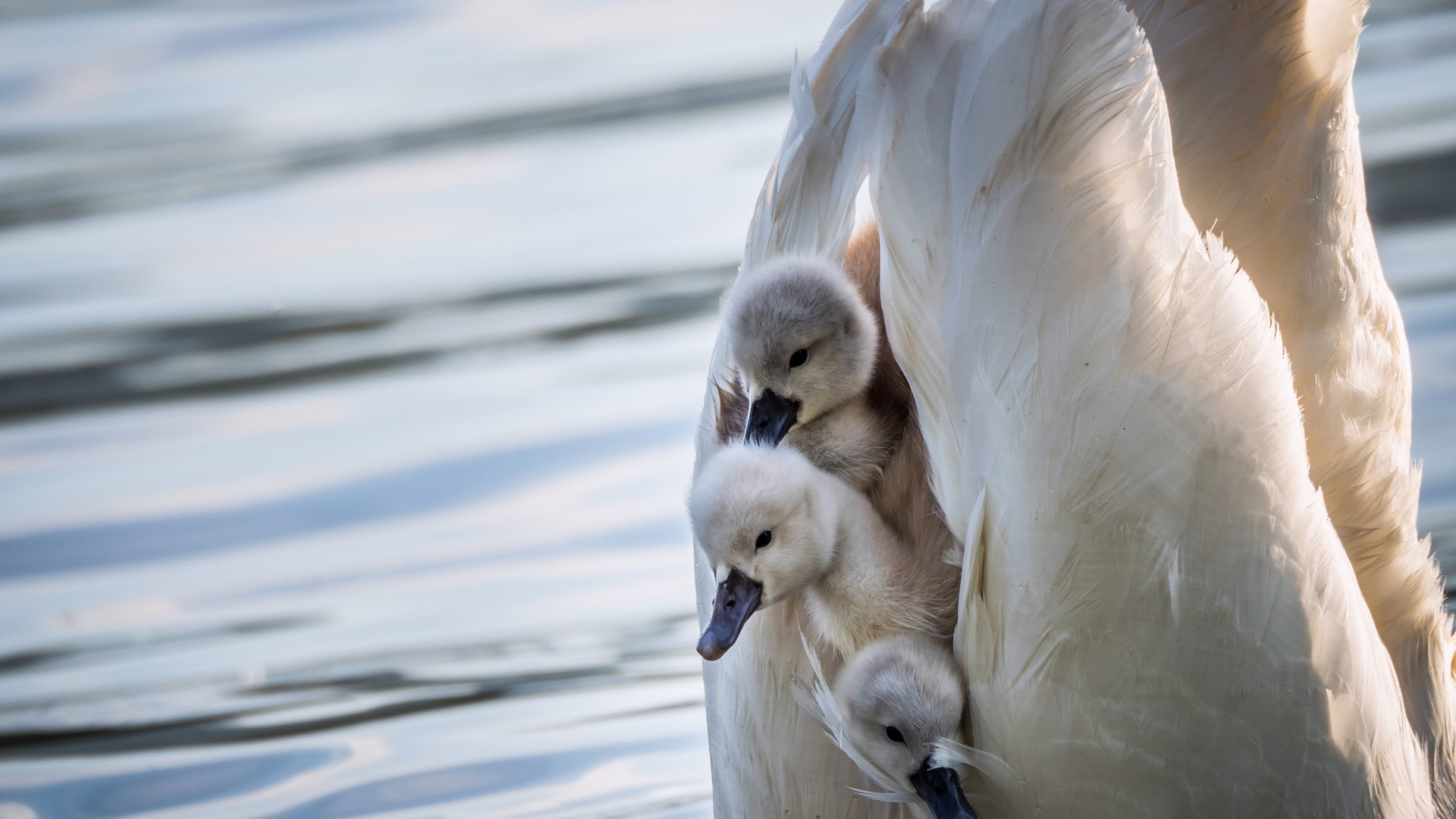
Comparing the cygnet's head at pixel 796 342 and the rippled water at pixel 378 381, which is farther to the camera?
the rippled water at pixel 378 381

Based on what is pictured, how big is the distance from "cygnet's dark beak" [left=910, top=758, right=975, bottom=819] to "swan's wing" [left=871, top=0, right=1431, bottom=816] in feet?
0.25

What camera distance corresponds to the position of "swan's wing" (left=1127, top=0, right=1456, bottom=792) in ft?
6.97

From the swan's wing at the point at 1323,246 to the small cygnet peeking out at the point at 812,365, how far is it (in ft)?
1.48

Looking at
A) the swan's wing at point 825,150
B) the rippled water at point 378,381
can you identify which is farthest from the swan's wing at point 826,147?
the rippled water at point 378,381

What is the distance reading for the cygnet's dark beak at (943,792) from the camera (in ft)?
6.38

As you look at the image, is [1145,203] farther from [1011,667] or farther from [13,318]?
[13,318]

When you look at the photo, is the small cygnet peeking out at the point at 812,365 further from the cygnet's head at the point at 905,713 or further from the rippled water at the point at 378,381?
the rippled water at the point at 378,381

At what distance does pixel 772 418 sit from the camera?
2.12 metres

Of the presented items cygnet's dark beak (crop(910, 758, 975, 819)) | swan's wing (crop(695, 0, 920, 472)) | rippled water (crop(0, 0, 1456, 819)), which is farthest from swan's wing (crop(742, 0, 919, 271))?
rippled water (crop(0, 0, 1456, 819))

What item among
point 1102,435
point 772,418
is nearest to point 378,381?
point 772,418

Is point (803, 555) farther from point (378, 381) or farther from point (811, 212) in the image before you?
point (378, 381)

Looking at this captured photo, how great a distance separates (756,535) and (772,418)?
18 centimetres

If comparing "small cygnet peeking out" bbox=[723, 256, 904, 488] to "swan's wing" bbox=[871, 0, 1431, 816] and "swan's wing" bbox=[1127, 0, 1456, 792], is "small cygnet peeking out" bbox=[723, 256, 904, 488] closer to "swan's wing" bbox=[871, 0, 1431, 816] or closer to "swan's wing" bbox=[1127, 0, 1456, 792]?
"swan's wing" bbox=[871, 0, 1431, 816]

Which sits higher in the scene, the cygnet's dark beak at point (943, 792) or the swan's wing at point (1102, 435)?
the swan's wing at point (1102, 435)
